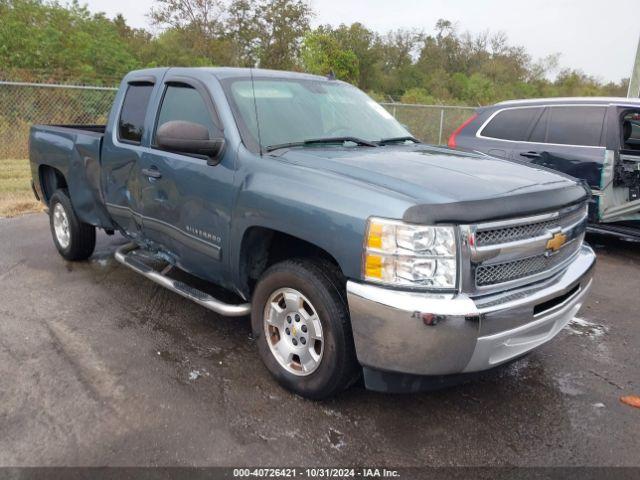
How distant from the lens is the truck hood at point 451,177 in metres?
2.59

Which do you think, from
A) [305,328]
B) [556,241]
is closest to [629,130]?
[556,241]

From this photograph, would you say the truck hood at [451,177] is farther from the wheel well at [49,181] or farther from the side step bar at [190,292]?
the wheel well at [49,181]

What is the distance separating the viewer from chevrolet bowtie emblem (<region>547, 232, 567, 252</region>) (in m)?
2.84

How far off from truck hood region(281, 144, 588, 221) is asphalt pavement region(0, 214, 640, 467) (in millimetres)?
1194

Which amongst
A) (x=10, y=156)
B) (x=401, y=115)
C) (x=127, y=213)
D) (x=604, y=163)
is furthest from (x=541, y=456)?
(x=401, y=115)

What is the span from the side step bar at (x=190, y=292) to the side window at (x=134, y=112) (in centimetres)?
99

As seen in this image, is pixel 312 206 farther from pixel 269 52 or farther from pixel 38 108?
pixel 269 52

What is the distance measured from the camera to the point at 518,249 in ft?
8.74

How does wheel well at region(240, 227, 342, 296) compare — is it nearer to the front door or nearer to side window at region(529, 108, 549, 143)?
the front door

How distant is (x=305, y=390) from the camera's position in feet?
9.82

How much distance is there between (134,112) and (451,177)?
2.84 metres

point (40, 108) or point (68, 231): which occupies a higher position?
point (40, 108)

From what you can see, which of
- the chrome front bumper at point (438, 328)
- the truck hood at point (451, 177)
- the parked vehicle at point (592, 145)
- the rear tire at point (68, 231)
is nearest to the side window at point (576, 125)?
the parked vehicle at point (592, 145)

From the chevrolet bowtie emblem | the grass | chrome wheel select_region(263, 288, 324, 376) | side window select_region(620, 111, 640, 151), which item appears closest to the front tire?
chrome wheel select_region(263, 288, 324, 376)
